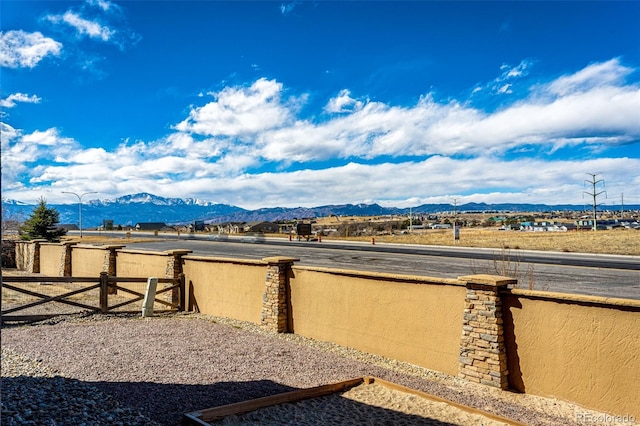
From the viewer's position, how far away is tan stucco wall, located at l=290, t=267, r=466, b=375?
9617mm

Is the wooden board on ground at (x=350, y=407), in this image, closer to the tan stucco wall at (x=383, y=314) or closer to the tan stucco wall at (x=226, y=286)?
the tan stucco wall at (x=383, y=314)

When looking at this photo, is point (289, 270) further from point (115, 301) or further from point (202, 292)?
point (115, 301)

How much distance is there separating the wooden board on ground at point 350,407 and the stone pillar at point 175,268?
996cm

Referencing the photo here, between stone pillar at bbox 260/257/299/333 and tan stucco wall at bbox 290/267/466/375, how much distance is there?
0.77 feet

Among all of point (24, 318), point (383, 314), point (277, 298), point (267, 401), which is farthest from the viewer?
point (24, 318)

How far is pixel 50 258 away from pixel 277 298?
20.3 meters

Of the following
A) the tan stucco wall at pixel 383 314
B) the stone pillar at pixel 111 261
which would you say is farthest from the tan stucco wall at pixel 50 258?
the tan stucco wall at pixel 383 314

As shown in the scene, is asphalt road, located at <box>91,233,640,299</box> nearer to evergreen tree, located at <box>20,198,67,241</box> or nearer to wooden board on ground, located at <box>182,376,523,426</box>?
wooden board on ground, located at <box>182,376,523,426</box>

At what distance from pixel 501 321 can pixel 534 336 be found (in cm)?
59

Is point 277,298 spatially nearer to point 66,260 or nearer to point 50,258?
point 66,260

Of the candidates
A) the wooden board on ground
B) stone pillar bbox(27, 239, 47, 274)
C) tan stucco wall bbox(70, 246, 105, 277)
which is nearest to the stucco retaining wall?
the wooden board on ground

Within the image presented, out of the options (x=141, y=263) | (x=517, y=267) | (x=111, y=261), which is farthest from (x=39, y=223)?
(x=517, y=267)

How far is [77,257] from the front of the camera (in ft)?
80.9

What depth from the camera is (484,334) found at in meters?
8.77
